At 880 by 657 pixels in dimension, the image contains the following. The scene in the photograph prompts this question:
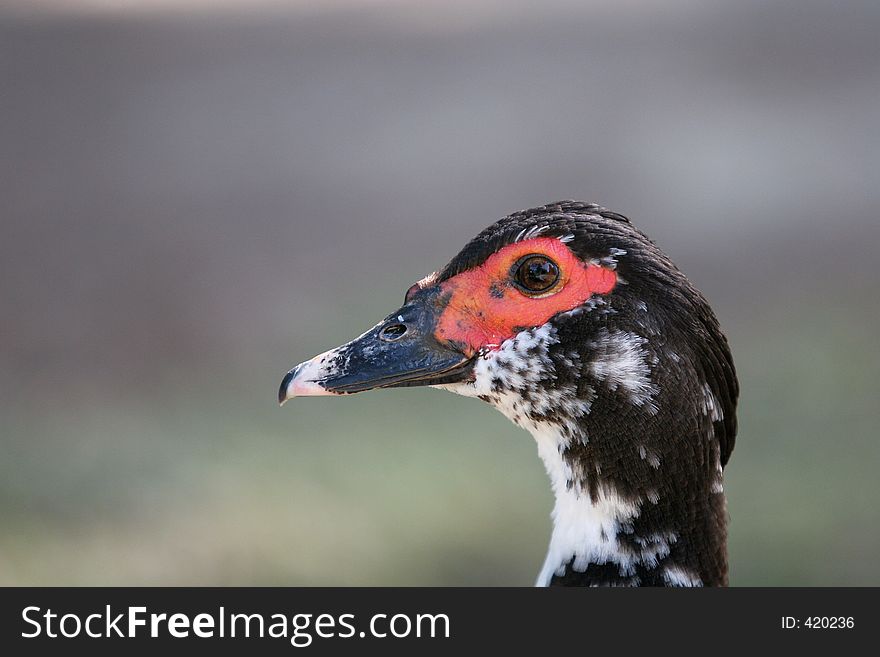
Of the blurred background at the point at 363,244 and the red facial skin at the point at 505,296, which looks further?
the blurred background at the point at 363,244

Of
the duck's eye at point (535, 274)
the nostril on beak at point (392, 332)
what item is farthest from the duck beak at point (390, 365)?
the duck's eye at point (535, 274)

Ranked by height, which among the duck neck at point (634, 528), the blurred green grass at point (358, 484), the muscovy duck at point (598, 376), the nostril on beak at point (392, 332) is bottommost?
the duck neck at point (634, 528)

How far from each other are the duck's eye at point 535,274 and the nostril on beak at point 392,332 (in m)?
0.42

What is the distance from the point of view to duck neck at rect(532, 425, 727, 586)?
3512 mm

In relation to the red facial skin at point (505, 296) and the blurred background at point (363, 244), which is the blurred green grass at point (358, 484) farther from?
the red facial skin at point (505, 296)

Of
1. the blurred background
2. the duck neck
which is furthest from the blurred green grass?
the duck neck

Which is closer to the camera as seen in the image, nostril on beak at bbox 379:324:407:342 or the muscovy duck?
the muscovy duck

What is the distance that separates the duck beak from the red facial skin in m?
0.05

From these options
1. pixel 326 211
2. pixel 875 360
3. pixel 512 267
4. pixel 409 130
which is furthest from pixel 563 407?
pixel 409 130

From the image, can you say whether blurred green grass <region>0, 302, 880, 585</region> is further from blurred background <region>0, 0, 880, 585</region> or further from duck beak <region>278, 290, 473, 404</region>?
duck beak <region>278, 290, 473, 404</region>

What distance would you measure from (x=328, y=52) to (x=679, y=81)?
4.04 meters

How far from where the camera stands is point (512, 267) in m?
3.59

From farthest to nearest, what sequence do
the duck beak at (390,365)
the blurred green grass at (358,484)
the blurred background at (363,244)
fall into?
the blurred background at (363,244) < the blurred green grass at (358,484) < the duck beak at (390,365)

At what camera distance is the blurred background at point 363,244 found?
7879 mm
